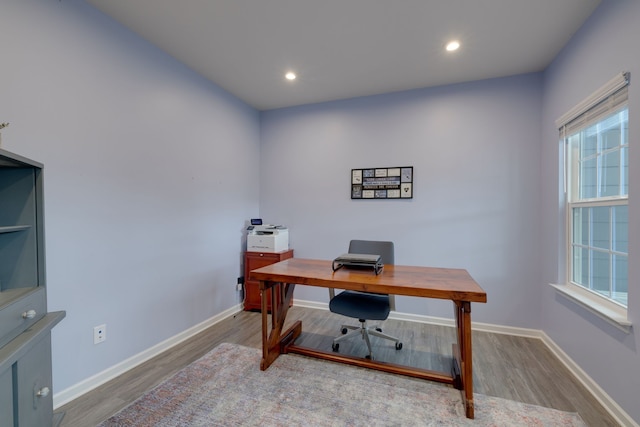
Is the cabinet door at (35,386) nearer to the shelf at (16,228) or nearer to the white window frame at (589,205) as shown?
the shelf at (16,228)

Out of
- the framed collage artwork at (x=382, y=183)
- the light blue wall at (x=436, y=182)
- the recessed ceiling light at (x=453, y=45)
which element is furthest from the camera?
the framed collage artwork at (x=382, y=183)

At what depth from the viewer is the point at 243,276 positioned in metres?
3.52

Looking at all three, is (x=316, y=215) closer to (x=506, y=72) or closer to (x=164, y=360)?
(x=164, y=360)

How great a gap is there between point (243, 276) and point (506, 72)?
3.72 meters

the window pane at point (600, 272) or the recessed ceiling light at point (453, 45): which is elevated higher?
the recessed ceiling light at point (453, 45)

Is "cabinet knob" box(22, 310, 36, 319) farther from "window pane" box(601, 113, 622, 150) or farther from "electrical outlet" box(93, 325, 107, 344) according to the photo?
"window pane" box(601, 113, 622, 150)

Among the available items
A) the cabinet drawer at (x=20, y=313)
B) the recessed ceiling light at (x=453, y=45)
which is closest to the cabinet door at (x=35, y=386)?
the cabinet drawer at (x=20, y=313)

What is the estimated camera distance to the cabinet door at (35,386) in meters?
1.11

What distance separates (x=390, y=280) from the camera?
1895 mm

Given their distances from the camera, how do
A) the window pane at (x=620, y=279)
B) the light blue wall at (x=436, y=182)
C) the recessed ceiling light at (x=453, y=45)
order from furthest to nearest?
1. the light blue wall at (x=436, y=182)
2. the recessed ceiling light at (x=453, y=45)
3. the window pane at (x=620, y=279)

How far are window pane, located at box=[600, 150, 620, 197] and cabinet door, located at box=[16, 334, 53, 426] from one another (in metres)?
3.40

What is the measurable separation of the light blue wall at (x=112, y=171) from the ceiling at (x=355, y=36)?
356 mm

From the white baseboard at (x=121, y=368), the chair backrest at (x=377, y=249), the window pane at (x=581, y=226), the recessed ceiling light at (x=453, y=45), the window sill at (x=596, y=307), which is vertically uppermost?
the recessed ceiling light at (x=453, y=45)

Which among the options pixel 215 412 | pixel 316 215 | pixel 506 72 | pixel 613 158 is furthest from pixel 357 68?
pixel 215 412
